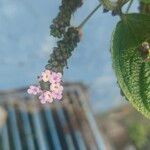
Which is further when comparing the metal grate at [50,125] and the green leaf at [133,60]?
the metal grate at [50,125]

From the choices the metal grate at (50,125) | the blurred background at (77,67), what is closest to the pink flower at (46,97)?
the blurred background at (77,67)

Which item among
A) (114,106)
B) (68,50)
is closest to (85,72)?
(114,106)

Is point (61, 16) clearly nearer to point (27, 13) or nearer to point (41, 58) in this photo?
point (27, 13)

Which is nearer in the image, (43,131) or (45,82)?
(45,82)

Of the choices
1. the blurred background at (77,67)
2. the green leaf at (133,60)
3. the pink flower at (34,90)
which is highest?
the blurred background at (77,67)

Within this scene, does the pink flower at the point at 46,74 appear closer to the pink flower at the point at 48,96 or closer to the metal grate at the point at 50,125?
the pink flower at the point at 48,96

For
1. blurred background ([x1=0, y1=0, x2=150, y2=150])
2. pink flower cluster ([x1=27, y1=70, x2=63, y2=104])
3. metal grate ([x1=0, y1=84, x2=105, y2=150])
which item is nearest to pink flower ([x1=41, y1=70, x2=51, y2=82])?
pink flower cluster ([x1=27, y1=70, x2=63, y2=104])

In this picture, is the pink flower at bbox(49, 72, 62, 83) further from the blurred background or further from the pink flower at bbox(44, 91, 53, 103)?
the blurred background
